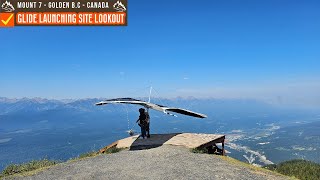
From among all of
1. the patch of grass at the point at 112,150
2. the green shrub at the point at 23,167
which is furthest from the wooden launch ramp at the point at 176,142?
the green shrub at the point at 23,167

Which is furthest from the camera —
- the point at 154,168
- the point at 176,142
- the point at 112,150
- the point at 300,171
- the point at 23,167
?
the point at 176,142

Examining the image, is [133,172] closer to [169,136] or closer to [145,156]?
[145,156]

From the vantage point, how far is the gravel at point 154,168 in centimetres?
1628

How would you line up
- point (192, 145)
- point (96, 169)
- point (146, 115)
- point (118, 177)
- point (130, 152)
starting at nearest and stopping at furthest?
point (118, 177), point (96, 169), point (130, 152), point (192, 145), point (146, 115)

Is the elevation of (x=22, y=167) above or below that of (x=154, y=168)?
below

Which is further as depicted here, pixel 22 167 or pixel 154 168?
pixel 22 167

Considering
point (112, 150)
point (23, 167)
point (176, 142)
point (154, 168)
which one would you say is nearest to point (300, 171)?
point (176, 142)

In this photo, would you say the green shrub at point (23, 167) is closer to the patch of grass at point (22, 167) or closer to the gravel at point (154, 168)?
the patch of grass at point (22, 167)

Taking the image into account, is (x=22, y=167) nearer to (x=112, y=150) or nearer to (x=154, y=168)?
(x=112, y=150)

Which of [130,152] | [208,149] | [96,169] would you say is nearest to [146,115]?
[130,152]

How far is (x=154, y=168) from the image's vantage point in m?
17.8

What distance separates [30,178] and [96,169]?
3.79 meters

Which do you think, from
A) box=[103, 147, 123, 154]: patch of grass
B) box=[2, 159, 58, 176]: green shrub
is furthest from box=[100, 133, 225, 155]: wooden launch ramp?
box=[2, 159, 58, 176]: green shrub

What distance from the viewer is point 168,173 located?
16.5 m
